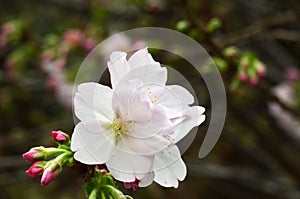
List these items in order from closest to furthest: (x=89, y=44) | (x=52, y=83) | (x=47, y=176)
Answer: (x=47, y=176) → (x=89, y=44) → (x=52, y=83)

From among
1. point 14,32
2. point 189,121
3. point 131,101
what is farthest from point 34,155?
point 14,32

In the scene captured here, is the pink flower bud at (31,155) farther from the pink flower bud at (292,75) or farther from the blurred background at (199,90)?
the pink flower bud at (292,75)

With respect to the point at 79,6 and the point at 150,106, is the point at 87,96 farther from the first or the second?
the point at 79,6

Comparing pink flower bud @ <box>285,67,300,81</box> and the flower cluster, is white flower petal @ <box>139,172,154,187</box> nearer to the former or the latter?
the flower cluster

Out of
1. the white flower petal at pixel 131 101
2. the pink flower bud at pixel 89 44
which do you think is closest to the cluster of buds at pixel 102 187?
the white flower petal at pixel 131 101

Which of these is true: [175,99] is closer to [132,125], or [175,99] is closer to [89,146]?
[132,125]

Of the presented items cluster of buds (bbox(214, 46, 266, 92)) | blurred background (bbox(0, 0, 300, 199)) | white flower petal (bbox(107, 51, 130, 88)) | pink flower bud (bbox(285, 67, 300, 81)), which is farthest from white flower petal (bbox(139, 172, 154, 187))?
pink flower bud (bbox(285, 67, 300, 81))

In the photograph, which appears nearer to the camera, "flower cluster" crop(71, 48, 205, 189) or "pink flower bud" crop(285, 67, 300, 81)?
"flower cluster" crop(71, 48, 205, 189)
